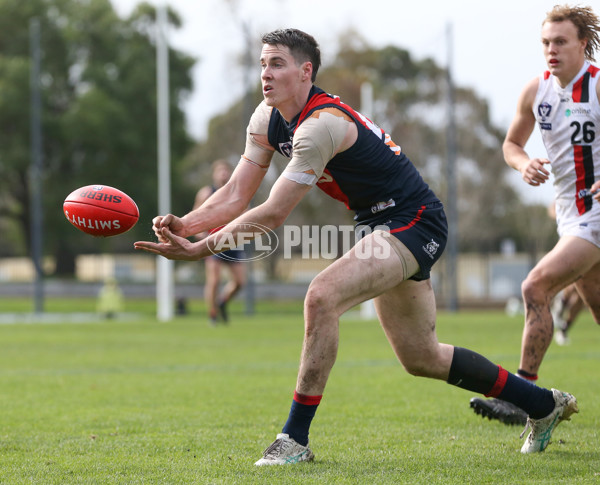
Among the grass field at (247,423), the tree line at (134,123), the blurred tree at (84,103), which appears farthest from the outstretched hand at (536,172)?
the blurred tree at (84,103)

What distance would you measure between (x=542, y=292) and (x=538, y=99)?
47.9 inches

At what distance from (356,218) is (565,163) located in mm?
1727

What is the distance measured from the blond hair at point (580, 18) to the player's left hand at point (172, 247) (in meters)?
2.72

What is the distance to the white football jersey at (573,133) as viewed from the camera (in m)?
5.17

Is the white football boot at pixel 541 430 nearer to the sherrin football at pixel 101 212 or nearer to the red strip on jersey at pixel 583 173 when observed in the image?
the red strip on jersey at pixel 583 173

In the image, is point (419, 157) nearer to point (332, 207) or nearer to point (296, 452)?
point (332, 207)

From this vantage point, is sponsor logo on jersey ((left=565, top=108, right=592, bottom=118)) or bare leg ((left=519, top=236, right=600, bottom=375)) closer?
bare leg ((left=519, top=236, right=600, bottom=375))

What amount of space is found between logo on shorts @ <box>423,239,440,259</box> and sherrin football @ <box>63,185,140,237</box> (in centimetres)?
142

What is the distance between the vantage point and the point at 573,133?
522 centimetres

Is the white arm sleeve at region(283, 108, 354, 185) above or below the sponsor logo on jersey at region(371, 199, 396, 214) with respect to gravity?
above

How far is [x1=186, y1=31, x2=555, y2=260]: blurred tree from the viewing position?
36.3 metres

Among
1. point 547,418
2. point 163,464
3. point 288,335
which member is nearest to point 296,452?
point 163,464

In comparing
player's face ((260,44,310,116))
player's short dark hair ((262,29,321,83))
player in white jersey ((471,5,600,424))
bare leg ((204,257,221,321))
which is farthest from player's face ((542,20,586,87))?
bare leg ((204,257,221,321))

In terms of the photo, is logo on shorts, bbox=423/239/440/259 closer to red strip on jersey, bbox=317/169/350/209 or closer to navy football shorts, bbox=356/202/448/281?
navy football shorts, bbox=356/202/448/281
